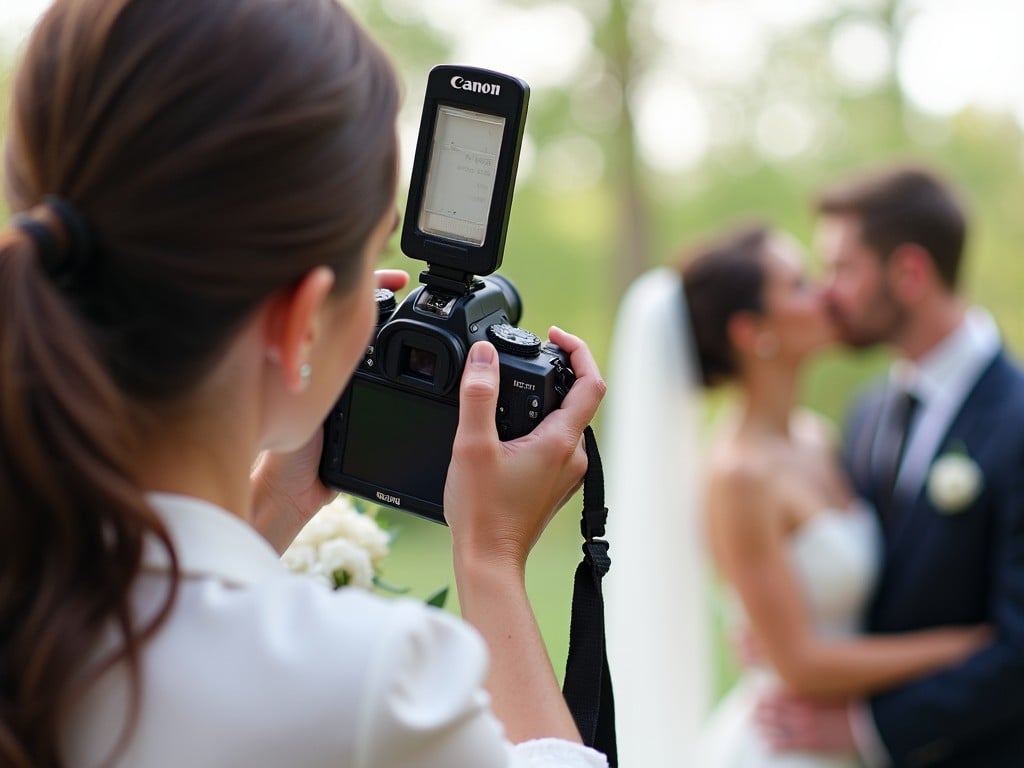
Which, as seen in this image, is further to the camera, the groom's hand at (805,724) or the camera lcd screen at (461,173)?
the groom's hand at (805,724)

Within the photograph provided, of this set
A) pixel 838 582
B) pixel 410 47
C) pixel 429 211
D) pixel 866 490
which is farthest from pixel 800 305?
pixel 410 47

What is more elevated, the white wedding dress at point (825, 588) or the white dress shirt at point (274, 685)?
the white dress shirt at point (274, 685)

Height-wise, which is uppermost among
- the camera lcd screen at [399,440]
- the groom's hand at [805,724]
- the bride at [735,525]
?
the camera lcd screen at [399,440]

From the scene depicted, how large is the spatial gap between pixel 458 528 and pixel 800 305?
242 centimetres

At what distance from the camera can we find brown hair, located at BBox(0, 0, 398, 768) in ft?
2.27

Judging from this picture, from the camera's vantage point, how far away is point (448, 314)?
3.54 ft

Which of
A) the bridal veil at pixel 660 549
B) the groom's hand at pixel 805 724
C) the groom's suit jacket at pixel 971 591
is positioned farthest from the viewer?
the bridal veil at pixel 660 549

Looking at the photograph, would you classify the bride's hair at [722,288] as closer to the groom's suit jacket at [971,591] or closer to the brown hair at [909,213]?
the brown hair at [909,213]

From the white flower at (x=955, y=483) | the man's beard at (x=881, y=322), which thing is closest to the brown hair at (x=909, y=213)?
the man's beard at (x=881, y=322)

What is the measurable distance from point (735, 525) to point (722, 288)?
26.9 inches

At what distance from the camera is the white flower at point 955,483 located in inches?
106

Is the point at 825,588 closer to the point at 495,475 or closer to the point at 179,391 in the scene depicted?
the point at 495,475

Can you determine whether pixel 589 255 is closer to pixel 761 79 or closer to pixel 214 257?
pixel 761 79

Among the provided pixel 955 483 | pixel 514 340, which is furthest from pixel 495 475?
pixel 955 483
